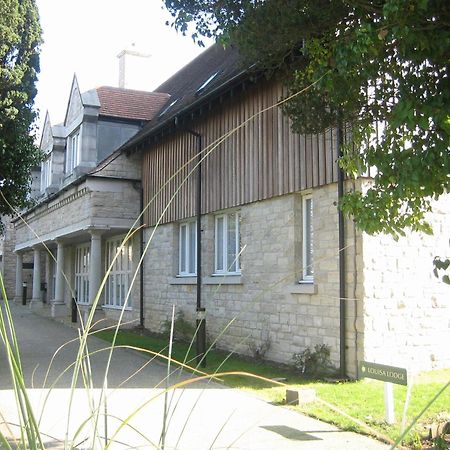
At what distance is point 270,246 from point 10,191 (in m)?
5.09

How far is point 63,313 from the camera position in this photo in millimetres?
22453

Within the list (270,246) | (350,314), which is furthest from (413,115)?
(270,246)

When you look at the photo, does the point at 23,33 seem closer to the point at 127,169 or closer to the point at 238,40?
the point at 238,40

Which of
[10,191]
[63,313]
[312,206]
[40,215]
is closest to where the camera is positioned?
[312,206]

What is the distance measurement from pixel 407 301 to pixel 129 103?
1468cm

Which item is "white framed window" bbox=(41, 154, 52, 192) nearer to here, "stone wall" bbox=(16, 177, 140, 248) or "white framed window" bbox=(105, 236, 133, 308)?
"white framed window" bbox=(105, 236, 133, 308)

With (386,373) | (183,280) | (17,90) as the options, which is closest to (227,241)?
(183,280)

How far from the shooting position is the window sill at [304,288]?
9867mm

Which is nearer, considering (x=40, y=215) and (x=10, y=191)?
(x=10, y=191)

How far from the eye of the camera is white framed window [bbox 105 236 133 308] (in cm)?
1909

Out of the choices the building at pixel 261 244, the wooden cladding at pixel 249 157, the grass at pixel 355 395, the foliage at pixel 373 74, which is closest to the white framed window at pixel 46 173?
the building at pixel 261 244

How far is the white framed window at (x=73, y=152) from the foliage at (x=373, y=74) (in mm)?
16105

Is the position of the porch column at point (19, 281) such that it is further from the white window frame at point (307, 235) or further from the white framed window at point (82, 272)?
the white window frame at point (307, 235)

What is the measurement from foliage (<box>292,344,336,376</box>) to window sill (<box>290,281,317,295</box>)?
3.04 feet
